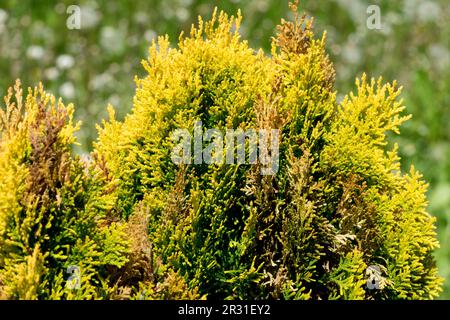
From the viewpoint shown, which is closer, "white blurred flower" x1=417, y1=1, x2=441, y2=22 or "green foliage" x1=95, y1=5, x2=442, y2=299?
"green foliage" x1=95, y1=5, x2=442, y2=299

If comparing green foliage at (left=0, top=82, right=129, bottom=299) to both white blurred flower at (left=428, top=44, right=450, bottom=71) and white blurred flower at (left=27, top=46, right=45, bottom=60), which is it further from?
white blurred flower at (left=428, top=44, right=450, bottom=71)

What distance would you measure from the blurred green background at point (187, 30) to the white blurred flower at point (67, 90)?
14 mm

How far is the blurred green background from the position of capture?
7.38m

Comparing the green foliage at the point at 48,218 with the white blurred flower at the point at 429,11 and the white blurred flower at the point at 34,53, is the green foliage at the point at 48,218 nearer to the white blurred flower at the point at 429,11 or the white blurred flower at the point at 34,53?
the white blurred flower at the point at 34,53

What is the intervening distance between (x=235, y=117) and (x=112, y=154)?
690 mm

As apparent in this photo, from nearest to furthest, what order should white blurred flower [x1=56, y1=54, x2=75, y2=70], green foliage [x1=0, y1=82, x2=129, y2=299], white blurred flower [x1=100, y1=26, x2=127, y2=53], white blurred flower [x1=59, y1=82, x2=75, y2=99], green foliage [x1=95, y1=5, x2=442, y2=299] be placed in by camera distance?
1. green foliage [x1=0, y1=82, x2=129, y2=299]
2. green foliage [x1=95, y1=5, x2=442, y2=299]
3. white blurred flower [x1=59, y1=82, x2=75, y2=99]
4. white blurred flower [x1=56, y1=54, x2=75, y2=70]
5. white blurred flower [x1=100, y1=26, x2=127, y2=53]

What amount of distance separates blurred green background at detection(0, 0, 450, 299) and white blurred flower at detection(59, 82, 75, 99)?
14 millimetres

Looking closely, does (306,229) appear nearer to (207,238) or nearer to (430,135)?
(207,238)

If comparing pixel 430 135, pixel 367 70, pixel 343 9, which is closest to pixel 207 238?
pixel 430 135

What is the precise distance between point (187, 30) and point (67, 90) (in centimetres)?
167

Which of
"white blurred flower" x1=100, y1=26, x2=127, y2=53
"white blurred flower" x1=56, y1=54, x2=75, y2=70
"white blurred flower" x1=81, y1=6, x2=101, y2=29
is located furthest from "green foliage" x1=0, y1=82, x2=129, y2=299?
"white blurred flower" x1=81, y1=6, x2=101, y2=29

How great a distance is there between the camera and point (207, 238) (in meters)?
3.09

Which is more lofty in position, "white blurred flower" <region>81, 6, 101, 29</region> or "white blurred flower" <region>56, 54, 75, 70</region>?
"white blurred flower" <region>81, 6, 101, 29</region>

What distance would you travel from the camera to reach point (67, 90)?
7344 millimetres
